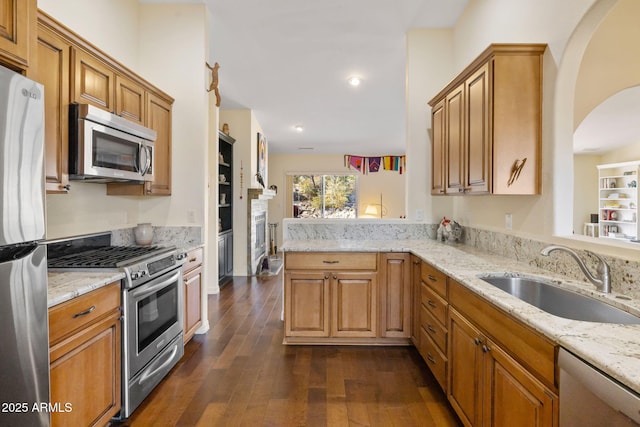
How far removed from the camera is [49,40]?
A: 5.87ft

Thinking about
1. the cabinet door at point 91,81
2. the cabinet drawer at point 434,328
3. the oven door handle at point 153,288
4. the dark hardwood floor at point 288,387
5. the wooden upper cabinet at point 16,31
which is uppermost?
the cabinet door at point 91,81

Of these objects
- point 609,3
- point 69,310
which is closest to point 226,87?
point 69,310

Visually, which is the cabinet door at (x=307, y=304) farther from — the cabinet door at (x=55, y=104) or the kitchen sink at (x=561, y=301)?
the cabinet door at (x=55, y=104)

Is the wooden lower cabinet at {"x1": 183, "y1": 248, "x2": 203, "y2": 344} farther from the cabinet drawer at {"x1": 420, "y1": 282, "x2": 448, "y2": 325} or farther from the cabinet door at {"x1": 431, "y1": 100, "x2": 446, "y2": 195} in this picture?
the cabinet door at {"x1": 431, "y1": 100, "x2": 446, "y2": 195}

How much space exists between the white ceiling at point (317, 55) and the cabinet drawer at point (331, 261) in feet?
6.98

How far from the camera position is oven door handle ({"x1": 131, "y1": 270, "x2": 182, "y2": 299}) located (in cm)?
199

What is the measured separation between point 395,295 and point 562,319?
170cm

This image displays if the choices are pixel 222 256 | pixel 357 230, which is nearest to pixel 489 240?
pixel 357 230

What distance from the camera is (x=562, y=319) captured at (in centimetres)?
116

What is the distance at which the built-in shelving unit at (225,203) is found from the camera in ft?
17.1

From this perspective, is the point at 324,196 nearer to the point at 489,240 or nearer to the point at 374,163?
the point at 374,163

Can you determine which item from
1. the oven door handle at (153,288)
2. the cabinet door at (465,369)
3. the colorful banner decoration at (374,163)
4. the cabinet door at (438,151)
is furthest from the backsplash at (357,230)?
the colorful banner decoration at (374,163)

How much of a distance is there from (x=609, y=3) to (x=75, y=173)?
292cm

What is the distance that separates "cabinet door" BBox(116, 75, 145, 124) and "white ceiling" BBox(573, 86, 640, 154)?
341 centimetres
